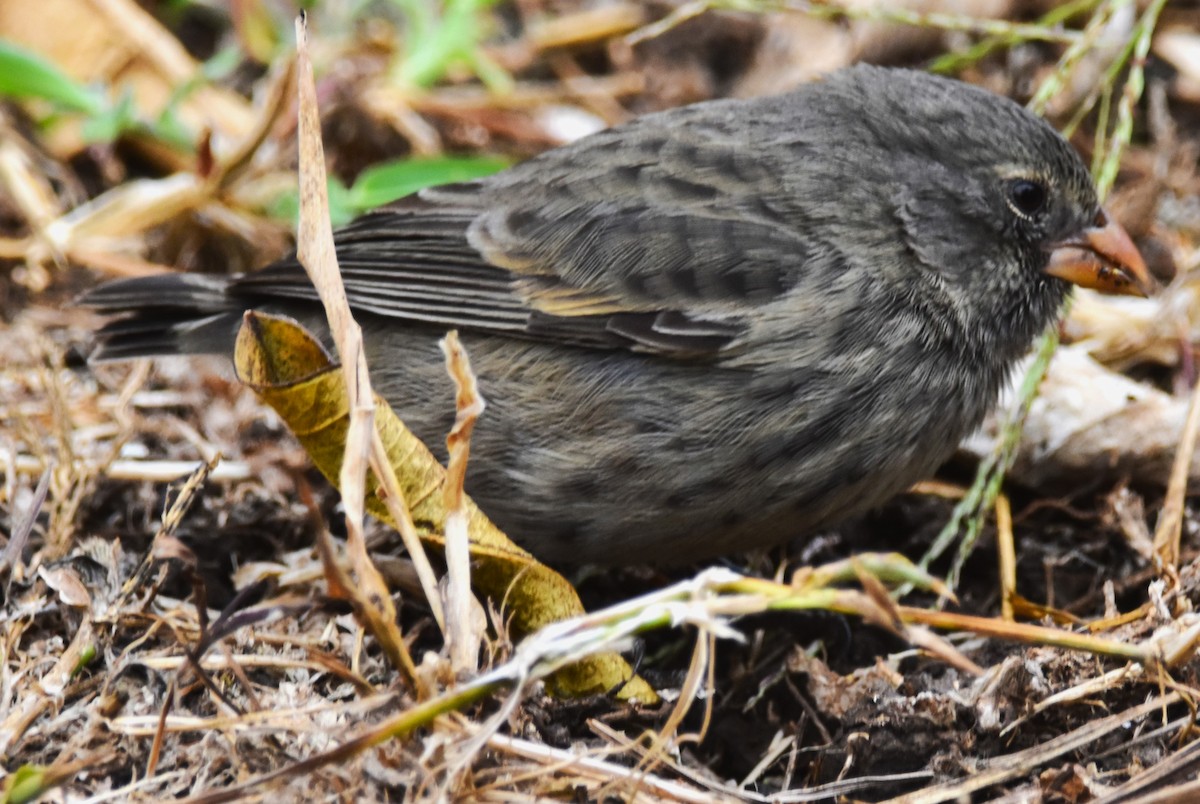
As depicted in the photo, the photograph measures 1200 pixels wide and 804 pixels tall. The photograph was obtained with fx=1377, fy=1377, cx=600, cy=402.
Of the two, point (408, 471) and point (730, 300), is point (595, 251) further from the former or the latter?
point (408, 471)

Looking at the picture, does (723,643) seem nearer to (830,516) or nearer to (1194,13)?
(830,516)

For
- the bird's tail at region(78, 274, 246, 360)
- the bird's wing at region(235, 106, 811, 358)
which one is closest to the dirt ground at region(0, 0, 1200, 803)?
the bird's tail at region(78, 274, 246, 360)

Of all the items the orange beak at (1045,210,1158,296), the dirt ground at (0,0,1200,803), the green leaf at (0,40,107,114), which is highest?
the green leaf at (0,40,107,114)

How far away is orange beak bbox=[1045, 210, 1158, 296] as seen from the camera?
152 inches

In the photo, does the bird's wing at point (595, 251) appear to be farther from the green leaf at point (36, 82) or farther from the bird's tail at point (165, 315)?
the green leaf at point (36, 82)

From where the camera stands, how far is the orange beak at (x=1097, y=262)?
3.85m

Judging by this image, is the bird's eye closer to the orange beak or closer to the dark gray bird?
the dark gray bird

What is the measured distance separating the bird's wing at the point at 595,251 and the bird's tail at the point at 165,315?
0.54ft

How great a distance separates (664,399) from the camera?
11.6 ft

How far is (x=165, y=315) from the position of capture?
167 inches

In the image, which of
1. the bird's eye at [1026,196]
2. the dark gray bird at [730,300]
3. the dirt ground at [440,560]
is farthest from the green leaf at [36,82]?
the bird's eye at [1026,196]

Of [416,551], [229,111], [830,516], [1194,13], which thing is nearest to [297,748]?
[416,551]

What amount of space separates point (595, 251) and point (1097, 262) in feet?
4.64

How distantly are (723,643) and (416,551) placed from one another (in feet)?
4.09
